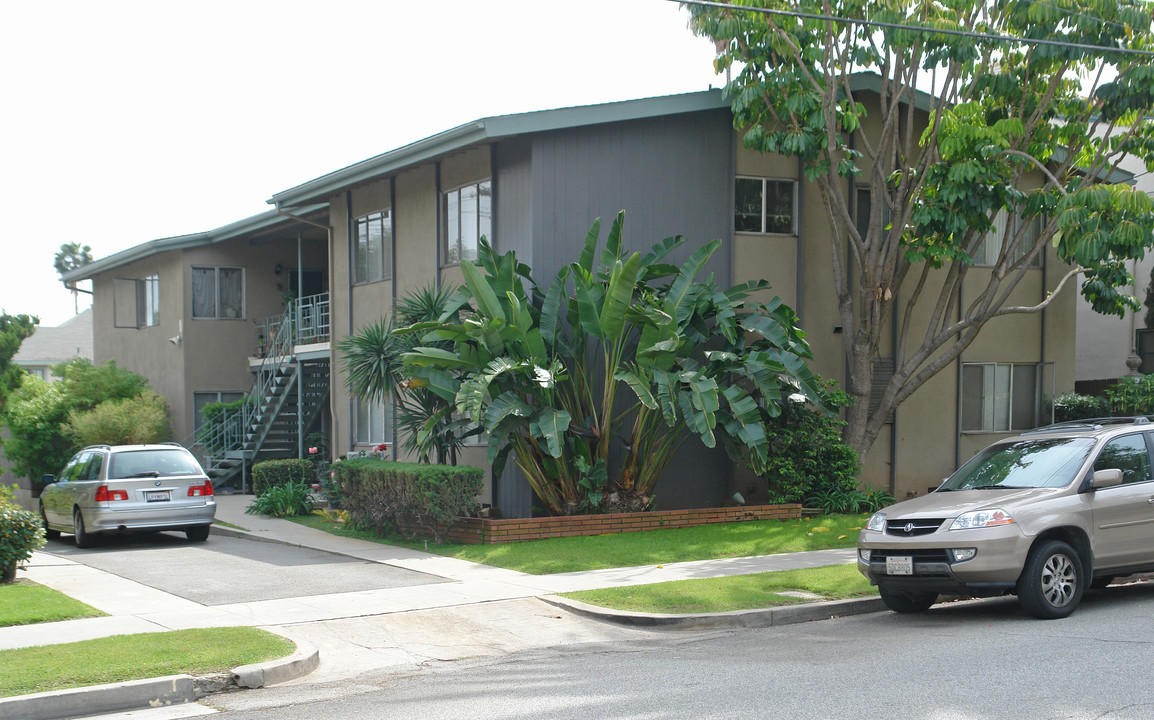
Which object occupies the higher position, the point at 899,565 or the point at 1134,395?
the point at 1134,395

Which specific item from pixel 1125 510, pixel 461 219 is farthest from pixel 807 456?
pixel 1125 510

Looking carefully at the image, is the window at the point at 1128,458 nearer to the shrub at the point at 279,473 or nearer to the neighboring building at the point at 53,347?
the shrub at the point at 279,473

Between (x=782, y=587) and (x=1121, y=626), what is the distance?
3236 millimetres

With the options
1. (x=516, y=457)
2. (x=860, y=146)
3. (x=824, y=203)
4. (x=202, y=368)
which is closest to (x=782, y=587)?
(x=516, y=457)

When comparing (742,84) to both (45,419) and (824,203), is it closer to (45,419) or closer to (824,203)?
(824,203)

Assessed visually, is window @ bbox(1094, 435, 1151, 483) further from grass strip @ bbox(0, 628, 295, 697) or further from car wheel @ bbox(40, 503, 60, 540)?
car wheel @ bbox(40, 503, 60, 540)

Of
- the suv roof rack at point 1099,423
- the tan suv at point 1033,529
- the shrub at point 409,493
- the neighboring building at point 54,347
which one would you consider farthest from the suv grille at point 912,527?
the neighboring building at point 54,347

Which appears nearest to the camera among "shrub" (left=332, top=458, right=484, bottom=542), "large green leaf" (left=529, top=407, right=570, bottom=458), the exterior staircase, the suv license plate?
the suv license plate

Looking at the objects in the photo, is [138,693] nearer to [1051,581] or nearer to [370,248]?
[1051,581]

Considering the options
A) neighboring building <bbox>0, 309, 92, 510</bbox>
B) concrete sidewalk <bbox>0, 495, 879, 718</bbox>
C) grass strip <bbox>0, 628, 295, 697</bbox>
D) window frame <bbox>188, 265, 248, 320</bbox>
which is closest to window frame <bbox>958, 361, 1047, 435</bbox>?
concrete sidewalk <bbox>0, 495, 879, 718</bbox>

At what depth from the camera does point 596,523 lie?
1538 cm

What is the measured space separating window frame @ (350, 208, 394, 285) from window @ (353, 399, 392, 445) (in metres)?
2.58

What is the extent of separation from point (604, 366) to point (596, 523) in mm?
2774

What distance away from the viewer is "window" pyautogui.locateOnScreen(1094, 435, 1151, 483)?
9898 mm
